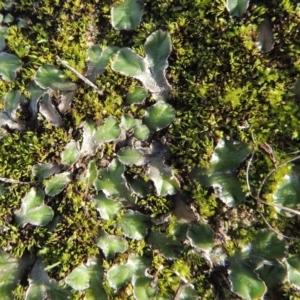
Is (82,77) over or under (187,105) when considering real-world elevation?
under

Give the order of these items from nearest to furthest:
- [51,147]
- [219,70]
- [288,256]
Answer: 1. [288,256]
2. [219,70]
3. [51,147]

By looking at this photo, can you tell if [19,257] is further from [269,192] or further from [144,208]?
[269,192]

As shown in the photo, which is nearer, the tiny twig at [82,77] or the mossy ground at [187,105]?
the mossy ground at [187,105]

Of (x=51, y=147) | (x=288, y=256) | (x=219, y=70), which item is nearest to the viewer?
(x=288, y=256)

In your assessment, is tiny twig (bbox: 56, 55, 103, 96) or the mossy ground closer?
the mossy ground

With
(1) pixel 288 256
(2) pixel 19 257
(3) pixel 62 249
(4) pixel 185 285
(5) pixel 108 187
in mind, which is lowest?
(2) pixel 19 257

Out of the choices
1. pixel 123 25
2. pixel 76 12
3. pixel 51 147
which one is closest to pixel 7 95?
pixel 51 147

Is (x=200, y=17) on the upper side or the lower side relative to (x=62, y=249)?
upper

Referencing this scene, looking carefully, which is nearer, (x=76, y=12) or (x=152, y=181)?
(x=152, y=181)
